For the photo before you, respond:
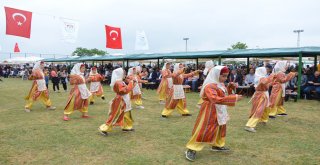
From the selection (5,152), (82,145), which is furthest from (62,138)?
(5,152)

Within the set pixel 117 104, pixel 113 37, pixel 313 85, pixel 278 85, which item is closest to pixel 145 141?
pixel 117 104

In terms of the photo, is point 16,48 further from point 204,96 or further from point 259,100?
point 204,96

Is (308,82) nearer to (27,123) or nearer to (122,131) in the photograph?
(122,131)

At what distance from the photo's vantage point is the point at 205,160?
4797 millimetres

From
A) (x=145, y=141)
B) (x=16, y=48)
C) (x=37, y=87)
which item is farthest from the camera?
(x=16, y=48)

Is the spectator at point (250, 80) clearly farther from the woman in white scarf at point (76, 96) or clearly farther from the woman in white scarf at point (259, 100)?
the woman in white scarf at point (76, 96)

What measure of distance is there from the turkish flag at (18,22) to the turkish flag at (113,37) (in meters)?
4.56

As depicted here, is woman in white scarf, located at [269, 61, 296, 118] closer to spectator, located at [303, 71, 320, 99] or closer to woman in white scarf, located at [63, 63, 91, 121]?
spectator, located at [303, 71, 320, 99]

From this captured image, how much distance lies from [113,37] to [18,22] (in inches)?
208

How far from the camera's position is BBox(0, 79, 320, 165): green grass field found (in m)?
4.86

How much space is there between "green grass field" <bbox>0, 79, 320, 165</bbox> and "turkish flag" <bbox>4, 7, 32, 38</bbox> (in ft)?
10.6

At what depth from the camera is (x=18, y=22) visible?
1045cm

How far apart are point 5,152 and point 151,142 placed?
2.63 meters

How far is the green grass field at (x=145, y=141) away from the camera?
191 inches
